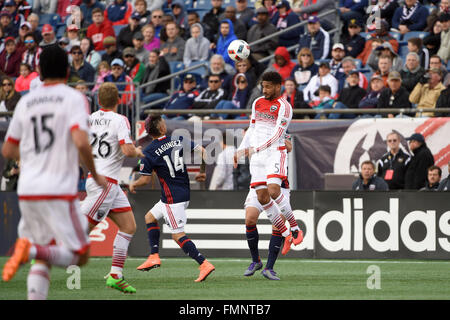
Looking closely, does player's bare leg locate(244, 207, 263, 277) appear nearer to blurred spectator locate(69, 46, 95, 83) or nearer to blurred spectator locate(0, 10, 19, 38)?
blurred spectator locate(69, 46, 95, 83)

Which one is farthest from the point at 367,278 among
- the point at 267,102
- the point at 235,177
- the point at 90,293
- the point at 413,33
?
the point at 413,33

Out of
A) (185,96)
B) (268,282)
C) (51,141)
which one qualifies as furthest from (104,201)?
(185,96)

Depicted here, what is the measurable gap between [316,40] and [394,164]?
490cm

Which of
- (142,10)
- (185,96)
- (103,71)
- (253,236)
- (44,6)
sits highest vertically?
(44,6)

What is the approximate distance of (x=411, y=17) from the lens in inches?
789

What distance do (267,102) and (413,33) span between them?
9.04 m

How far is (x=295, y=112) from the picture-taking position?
17.1 m

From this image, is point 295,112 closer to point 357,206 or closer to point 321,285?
point 357,206

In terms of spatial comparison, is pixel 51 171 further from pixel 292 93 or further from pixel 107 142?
pixel 292 93

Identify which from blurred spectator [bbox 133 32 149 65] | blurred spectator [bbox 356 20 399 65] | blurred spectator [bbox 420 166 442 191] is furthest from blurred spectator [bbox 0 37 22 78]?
blurred spectator [bbox 420 166 442 191]

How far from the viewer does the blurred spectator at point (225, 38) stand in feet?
67.3

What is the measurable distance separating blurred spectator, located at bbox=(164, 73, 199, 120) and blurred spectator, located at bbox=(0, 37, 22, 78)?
5.59m

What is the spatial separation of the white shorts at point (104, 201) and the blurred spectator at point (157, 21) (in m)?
13.1

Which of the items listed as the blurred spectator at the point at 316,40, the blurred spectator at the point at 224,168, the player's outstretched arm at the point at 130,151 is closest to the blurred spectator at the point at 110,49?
the blurred spectator at the point at 316,40
